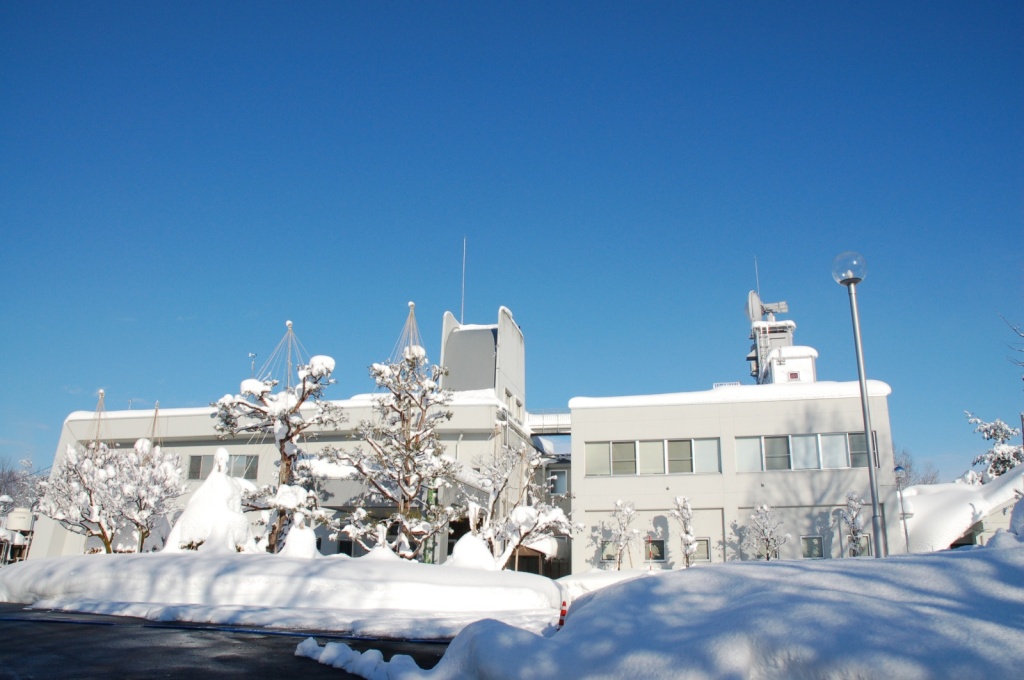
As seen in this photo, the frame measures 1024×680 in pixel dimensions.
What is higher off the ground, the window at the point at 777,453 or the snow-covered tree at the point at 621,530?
the window at the point at 777,453

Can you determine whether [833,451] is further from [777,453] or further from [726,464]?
[726,464]

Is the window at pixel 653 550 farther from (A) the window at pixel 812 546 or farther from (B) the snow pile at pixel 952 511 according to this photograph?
(B) the snow pile at pixel 952 511

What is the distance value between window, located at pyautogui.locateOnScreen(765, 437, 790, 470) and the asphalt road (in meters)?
24.1

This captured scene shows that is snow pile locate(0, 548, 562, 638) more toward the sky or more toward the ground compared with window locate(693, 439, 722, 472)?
more toward the ground

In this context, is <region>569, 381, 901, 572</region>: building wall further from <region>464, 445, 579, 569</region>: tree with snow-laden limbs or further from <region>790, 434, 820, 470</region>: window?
<region>464, 445, 579, 569</region>: tree with snow-laden limbs

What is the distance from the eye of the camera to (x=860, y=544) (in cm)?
2844

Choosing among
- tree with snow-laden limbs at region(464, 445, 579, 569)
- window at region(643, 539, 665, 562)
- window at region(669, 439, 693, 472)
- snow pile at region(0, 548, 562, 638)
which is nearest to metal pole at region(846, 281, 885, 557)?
snow pile at region(0, 548, 562, 638)

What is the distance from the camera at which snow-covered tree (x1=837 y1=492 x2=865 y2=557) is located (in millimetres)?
27688

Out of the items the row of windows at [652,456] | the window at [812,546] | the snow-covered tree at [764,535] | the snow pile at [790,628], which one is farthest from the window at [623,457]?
the snow pile at [790,628]

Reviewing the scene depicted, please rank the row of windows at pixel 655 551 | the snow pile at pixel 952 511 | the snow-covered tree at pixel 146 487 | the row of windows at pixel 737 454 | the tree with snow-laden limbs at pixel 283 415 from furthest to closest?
1. the row of windows at pixel 655 551
2. the row of windows at pixel 737 454
3. the snow-covered tree at pixel 146 487
4. the snow pile at pixel 952 511
5. the tree with snow-laden limbs at pixel 283 415

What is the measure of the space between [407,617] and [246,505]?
13.8 m

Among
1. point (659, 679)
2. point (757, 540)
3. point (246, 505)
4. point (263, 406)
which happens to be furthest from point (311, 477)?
point (659, 679)

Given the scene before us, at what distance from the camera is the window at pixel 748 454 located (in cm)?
3106

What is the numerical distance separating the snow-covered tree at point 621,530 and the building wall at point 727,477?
0.28 meters
